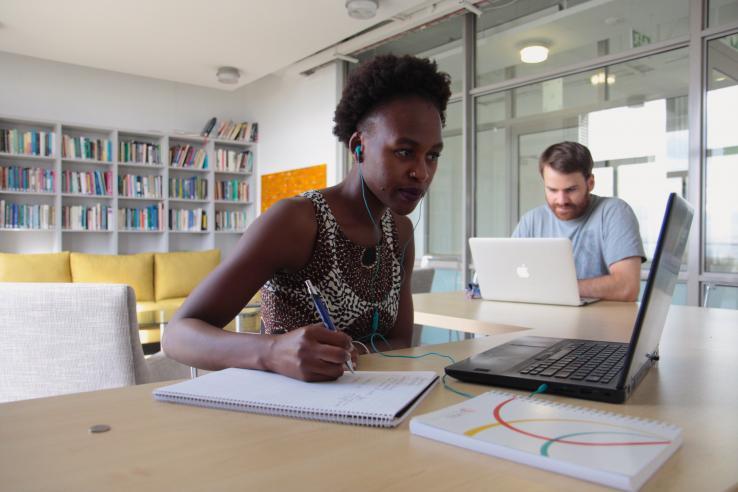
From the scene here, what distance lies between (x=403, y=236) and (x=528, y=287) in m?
0.77

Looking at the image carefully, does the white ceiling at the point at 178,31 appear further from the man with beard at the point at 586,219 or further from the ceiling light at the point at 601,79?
the man with beard at the point at 586,219

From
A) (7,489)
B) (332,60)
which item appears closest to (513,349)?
(7,489)

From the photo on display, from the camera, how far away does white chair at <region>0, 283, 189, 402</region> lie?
5.42ft

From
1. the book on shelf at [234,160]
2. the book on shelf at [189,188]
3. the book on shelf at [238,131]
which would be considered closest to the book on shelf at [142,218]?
the book on shelf at [189,188]

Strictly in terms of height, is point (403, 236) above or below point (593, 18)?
below

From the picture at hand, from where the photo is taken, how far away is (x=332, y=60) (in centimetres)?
555

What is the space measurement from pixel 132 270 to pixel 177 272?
0.41m

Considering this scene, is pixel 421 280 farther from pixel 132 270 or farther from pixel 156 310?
pixel 132 270

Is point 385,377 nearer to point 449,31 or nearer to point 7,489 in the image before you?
point 7,489

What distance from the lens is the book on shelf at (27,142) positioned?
16.8ft

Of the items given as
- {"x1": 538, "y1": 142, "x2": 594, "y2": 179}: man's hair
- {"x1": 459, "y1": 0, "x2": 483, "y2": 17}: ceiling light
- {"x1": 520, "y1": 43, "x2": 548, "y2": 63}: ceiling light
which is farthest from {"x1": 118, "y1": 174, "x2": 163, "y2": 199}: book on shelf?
{"x1": 538, "y1": 142, "x2": 594, "y2": 179}: man's hair

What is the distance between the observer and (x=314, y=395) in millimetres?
740

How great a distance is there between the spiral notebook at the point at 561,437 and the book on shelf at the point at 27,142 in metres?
5.73

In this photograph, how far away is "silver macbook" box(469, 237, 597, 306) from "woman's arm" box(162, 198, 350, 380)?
1028 millimetres
